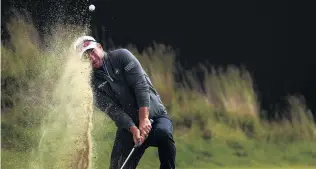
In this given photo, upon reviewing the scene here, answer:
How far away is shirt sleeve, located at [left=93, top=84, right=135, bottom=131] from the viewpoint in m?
6.33

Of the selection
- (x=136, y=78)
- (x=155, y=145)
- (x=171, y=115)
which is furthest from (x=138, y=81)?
(x=171, y=115)

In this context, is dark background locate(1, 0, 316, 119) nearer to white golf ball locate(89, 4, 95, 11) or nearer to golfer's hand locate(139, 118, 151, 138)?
white golf ball locate(89, 4, 95, 11)

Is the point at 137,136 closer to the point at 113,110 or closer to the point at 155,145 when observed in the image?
the point at 155,145

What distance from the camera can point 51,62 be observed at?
9.93 metres

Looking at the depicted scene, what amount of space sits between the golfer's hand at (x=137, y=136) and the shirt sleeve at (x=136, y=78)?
17cm

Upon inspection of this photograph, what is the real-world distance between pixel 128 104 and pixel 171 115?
11.5 ft

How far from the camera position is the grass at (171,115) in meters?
9.52

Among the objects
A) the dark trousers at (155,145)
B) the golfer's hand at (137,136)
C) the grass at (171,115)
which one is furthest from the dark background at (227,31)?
the golfer's hand at (137,136)

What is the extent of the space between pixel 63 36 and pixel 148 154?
5.17 ft

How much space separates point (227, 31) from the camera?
9953 mm

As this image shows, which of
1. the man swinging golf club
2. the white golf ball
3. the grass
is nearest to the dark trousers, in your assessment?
the man swinging golf club

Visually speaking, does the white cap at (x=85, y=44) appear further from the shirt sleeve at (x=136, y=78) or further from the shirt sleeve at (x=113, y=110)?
the shirt sleeve at (x=113, y=110)

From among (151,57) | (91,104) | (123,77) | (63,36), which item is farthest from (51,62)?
(123,77)

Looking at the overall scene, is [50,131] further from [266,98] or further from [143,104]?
[143,104]
